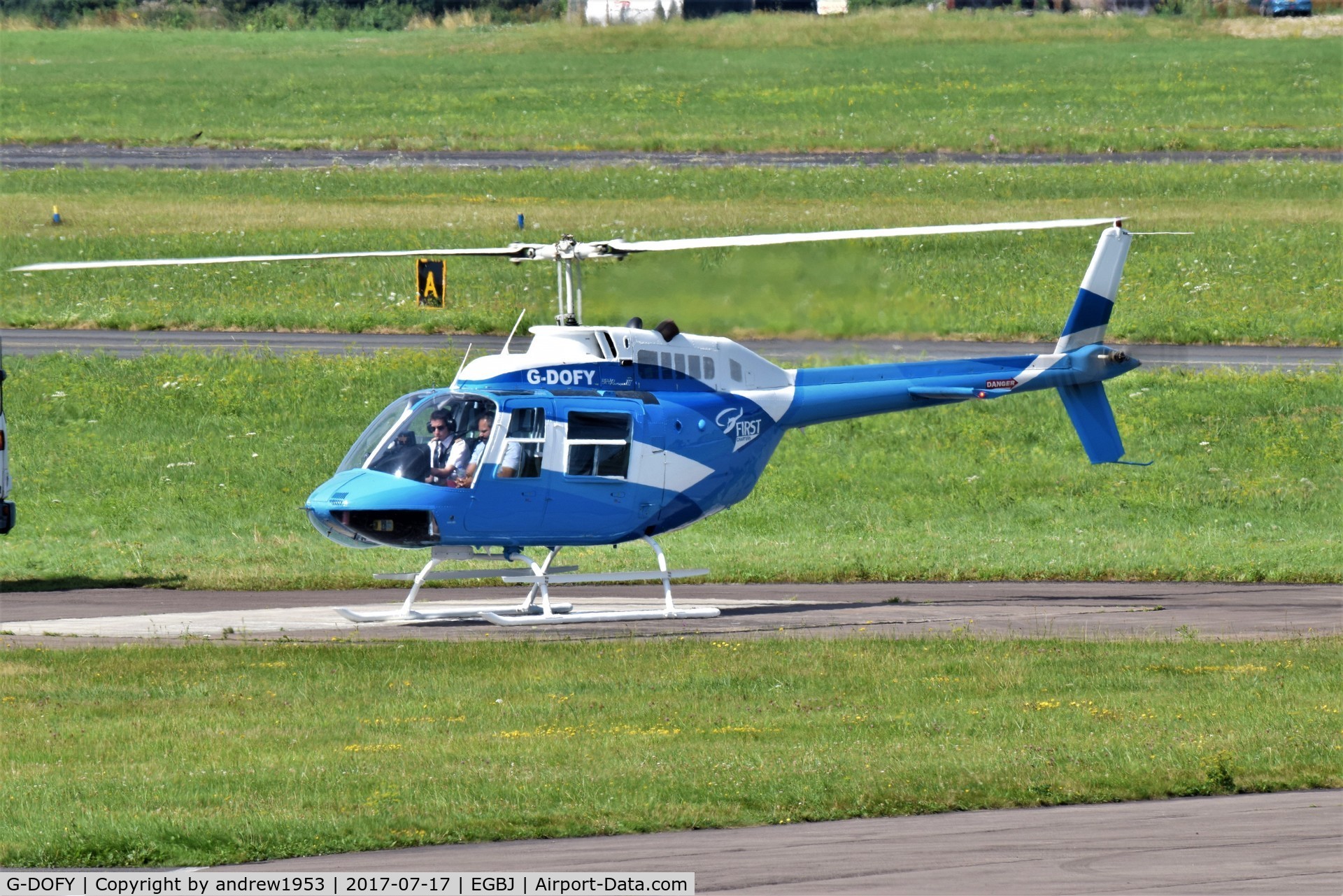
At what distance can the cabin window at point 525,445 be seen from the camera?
61.9 feet

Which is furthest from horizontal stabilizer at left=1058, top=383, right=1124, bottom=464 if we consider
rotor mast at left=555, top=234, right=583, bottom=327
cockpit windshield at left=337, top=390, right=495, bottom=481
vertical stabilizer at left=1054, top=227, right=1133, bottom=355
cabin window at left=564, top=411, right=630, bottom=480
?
cockpit windshield at left=337, top=390, right=495, bottom=481

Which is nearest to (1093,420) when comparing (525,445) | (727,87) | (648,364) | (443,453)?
(648,364)

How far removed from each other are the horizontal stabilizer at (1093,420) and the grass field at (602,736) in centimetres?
443

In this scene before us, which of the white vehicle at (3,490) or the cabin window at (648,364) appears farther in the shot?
the white vehicle at (3,490)

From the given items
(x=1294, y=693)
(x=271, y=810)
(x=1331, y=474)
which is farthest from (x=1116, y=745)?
(x=1331, y=474)

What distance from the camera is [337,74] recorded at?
81.6m

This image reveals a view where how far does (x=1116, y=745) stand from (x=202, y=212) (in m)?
41.4

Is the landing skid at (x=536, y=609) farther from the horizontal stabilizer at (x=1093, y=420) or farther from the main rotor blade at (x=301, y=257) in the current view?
the horizontal stabilizer at (x=1093, y=420)

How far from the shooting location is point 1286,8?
93938mm

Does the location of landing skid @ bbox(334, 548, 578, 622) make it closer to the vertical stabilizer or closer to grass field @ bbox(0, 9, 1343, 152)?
the vertical stabilizer

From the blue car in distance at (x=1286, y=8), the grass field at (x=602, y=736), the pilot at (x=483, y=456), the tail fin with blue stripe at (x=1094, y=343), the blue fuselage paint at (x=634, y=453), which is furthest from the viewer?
the blue car in distance at (x=1286, y=8)

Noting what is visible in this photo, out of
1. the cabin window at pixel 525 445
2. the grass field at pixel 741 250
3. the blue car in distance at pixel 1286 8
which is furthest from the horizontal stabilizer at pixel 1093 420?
the blue car in distance at pixel 1286 8

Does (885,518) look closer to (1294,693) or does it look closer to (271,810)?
(1294,693)

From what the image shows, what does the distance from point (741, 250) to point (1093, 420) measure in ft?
18.7
